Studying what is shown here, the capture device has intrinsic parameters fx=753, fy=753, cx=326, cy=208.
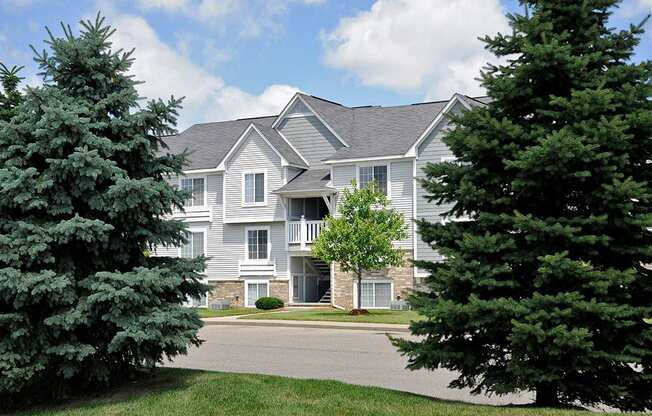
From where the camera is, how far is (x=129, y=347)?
408 inches

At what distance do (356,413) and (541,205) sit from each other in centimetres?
333

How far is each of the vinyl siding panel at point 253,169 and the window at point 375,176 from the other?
4559mm

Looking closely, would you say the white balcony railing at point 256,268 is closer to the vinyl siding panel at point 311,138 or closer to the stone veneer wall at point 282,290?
the stone veneer wall at point 282,290

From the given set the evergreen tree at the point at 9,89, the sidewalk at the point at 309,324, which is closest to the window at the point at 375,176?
the sidewalk at the point at 309,324

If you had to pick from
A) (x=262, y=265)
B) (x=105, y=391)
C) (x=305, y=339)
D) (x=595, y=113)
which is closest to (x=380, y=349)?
(x=305, y=339)

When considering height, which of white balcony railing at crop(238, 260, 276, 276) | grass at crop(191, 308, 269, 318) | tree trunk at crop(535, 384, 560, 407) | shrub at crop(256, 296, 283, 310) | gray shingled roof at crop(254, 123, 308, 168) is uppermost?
gray shingled roof at crop(254, 123, 308, 168)

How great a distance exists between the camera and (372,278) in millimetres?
36250

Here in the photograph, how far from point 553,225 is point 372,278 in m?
28.1

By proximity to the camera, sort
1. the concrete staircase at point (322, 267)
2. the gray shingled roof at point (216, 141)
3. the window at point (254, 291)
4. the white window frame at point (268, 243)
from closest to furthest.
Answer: the white window frame at point (268, 243)
the window at point (254, 291)
the gray shingled roof at point (216, 141)
the concrete staircase at point (322, 267)

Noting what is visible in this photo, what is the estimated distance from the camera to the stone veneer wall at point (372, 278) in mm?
35406

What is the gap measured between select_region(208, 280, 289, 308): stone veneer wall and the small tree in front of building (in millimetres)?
6313

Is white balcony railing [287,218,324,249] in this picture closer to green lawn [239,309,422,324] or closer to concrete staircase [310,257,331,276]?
concrete staircase [310,257,331,276]

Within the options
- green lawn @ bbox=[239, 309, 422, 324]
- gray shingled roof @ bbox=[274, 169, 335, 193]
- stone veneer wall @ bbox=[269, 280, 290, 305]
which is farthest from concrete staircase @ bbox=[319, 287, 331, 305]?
gray shingled roof @ bbox=[274, 169, 335, 193]

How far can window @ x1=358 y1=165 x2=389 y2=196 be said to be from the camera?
35.8m
